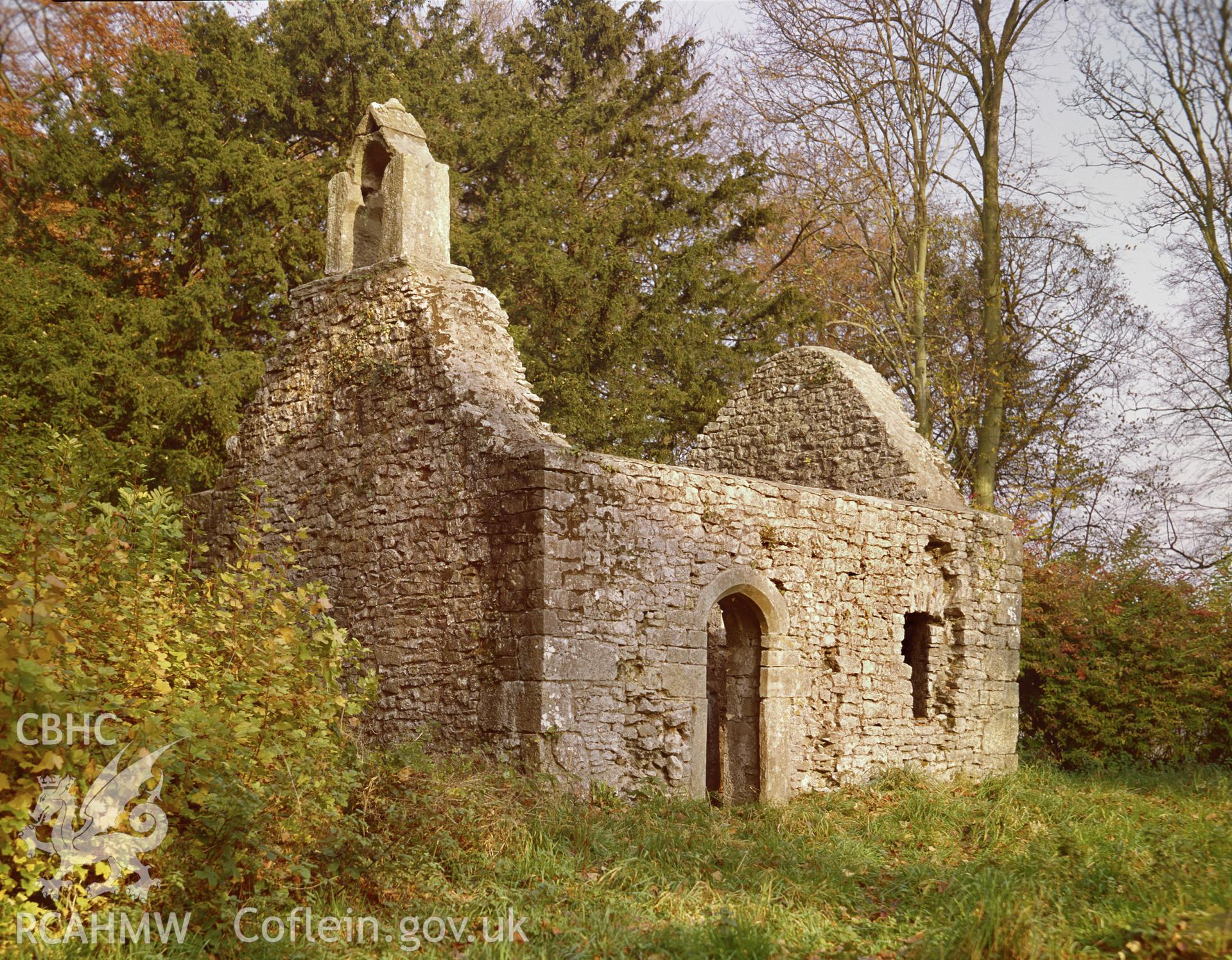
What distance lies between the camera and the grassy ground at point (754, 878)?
228 inches

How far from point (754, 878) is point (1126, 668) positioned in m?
8.75

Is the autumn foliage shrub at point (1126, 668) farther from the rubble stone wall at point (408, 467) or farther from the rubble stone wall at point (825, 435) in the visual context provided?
the rubble stone wall at point (408, 467)

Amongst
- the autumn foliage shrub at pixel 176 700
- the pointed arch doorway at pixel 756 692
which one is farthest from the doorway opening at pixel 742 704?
the autumn foliage shrub at pixel 176 700

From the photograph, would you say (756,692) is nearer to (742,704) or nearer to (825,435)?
(742,704)

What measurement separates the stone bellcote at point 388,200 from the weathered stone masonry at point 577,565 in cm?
3

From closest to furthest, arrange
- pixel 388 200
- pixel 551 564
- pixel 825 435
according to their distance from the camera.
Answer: pixel 551 564
pixel 388 200
pixel 825 435

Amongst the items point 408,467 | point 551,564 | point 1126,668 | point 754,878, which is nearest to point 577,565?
point 551,564

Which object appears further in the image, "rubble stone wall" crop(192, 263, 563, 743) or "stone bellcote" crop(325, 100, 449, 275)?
"stone bellcote" crop(325, 100, 449, 275)

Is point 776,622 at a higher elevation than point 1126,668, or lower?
higher

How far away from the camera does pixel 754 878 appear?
7.25 metres

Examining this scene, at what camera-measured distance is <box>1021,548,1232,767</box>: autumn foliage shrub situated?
13758 millimetres

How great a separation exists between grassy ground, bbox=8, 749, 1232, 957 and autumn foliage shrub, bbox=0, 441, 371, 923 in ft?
1.12

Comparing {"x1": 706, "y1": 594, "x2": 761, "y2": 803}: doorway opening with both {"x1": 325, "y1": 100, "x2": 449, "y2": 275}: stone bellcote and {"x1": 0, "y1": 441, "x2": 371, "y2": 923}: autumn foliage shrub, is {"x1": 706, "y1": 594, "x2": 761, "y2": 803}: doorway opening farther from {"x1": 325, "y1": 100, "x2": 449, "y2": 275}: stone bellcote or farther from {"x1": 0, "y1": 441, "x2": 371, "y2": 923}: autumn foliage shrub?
{"x1": 0, "y1": 441, "x2": 371, "y2": 923}: autumn foliage shrub

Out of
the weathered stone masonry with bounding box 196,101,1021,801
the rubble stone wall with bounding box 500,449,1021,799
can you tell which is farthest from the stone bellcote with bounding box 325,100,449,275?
the rubble stone wall with bounding box 500,449,1021,799
